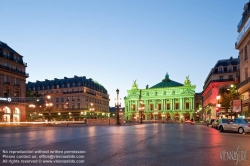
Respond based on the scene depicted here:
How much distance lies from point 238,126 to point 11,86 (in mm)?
47922

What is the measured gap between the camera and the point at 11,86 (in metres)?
58.7

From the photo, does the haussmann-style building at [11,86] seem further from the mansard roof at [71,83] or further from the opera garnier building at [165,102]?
the opera garnier building at [165,102]

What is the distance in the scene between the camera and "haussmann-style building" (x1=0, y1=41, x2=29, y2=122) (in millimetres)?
55750

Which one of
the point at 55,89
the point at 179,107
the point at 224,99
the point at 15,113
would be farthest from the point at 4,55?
the point at 179,107

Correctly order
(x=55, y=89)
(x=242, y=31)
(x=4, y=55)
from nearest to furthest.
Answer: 1. (x=242, y=31)
2. (x=4, y=55)
3. (x=55, y=89)

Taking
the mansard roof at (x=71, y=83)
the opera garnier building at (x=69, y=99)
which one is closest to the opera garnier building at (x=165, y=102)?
the mansard roof at (x=71, y=83)

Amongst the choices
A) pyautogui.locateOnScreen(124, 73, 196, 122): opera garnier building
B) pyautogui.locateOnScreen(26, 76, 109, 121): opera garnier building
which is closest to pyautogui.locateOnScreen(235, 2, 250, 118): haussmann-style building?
pyautogui.locateOnScreen(26, 76, 109, 121): opera garnier building

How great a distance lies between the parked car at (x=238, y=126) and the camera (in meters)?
25.4

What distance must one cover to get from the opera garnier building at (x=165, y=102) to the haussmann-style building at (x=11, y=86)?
3075 inches

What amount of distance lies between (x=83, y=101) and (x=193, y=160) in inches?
3773

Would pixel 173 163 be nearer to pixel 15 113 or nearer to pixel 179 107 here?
pixel 15 113

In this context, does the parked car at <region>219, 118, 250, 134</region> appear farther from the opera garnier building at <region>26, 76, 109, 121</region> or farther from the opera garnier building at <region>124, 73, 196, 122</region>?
the opera garnier building at <region>124, 73, 196, 122</region>

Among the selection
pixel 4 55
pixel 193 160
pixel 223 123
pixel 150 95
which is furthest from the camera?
pixel 150 95

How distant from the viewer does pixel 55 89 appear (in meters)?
110
